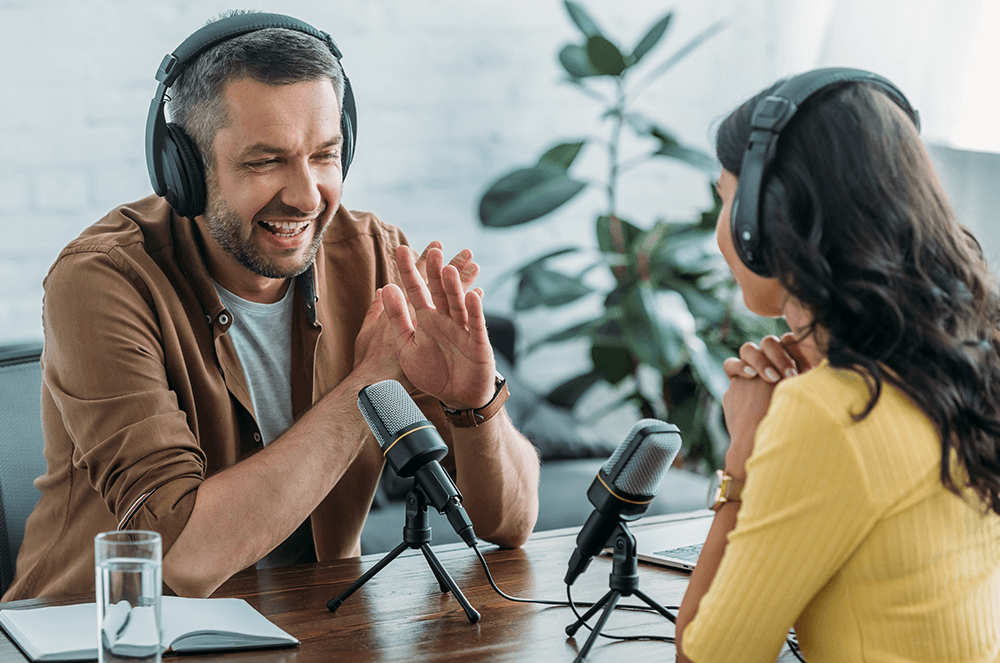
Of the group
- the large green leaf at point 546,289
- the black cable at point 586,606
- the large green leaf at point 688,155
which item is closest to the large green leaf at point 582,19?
the large green leaf at point 688,155

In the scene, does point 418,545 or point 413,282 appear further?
point 413,282

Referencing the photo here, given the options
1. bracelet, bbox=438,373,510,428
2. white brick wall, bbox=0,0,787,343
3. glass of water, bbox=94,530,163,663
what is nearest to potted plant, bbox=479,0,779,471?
white brick wall, bbox=0,0,787,343

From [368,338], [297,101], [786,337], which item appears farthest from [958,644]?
[297,101]

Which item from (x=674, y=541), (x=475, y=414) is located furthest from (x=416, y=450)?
(x=674, y=541)

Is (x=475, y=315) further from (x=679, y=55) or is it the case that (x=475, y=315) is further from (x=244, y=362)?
(x=679, y=55)

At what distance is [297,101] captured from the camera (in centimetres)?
130

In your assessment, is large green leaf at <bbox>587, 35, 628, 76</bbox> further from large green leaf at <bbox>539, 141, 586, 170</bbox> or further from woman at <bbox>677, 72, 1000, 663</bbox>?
woman at <bbox>677, 72, 1000, 663</bbox>

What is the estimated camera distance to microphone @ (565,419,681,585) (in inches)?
33.7

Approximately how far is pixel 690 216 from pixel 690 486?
1.13 metres

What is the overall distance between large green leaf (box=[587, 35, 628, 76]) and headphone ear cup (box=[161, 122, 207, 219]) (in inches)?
69.1

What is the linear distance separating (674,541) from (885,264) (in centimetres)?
67

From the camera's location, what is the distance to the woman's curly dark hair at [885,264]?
0.73 m

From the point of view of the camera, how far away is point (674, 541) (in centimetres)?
130

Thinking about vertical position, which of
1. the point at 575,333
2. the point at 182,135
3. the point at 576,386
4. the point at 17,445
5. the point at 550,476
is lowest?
the point at 550,476
